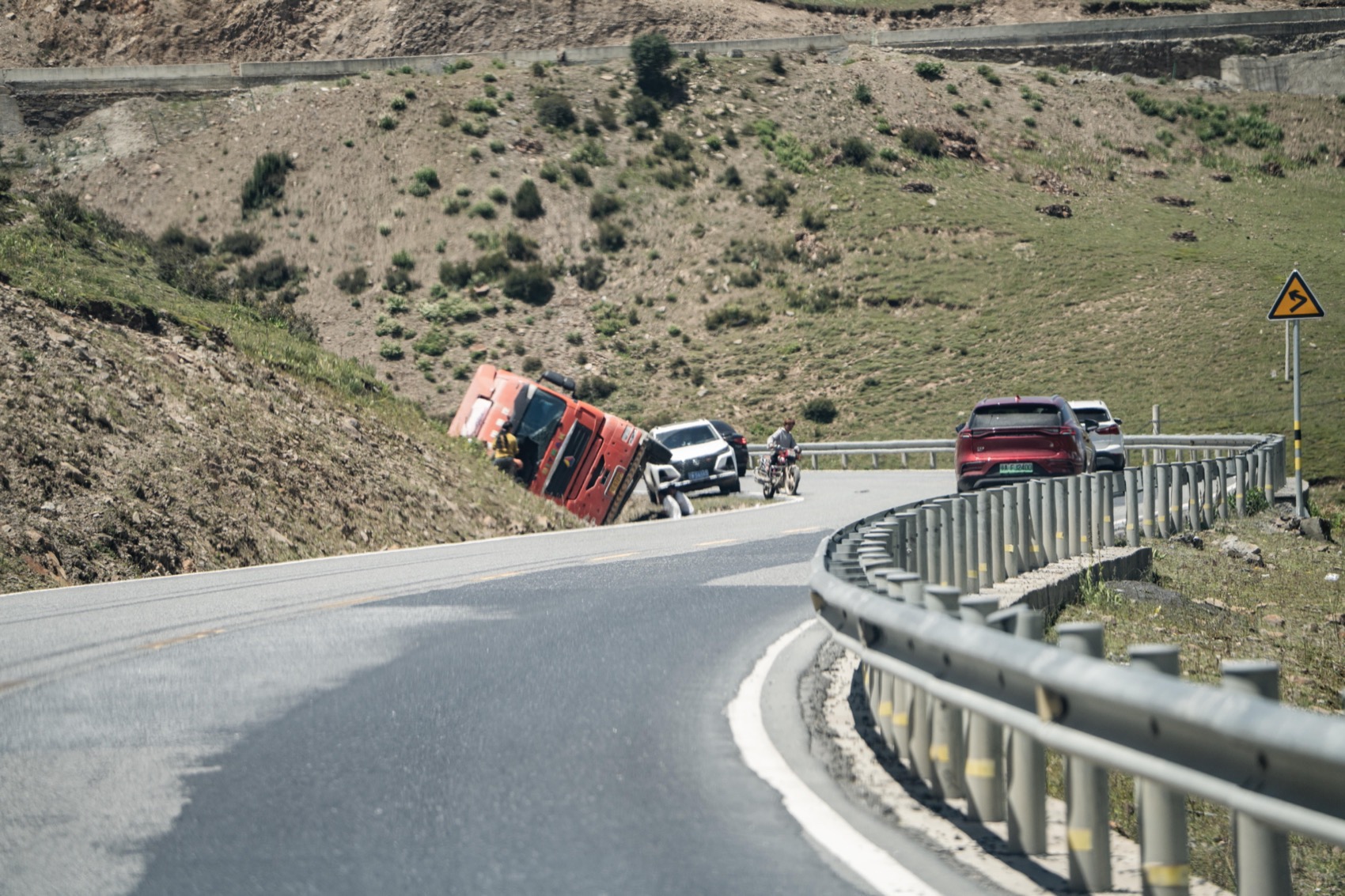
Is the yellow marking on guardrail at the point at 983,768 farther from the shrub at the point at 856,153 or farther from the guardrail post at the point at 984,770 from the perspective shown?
the shrub at the point at 856,153

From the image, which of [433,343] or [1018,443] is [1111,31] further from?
[1018,443]

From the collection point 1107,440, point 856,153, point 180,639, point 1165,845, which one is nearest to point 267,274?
point 856,153

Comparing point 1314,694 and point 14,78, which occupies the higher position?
point 14,78

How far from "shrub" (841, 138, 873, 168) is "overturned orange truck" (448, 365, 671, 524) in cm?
5433

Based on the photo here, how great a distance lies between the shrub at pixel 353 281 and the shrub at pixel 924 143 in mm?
29108

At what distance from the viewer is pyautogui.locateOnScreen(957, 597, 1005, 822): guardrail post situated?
18.4 ft

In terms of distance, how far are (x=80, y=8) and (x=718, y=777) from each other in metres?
92.4

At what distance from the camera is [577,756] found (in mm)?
6730

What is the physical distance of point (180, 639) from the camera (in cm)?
1037

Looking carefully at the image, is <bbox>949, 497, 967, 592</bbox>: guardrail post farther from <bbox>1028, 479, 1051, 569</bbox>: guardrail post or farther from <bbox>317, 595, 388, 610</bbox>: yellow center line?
<bbox>317, 595, 388, 610</bbox>: yellow center line

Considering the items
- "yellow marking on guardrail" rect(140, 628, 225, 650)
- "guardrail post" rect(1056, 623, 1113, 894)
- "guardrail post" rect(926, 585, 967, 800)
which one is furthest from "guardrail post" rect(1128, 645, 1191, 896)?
"yellow marking on guardrail" rect(140, 628, 225, 650)

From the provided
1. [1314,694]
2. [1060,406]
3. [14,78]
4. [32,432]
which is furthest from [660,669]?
[14,78]

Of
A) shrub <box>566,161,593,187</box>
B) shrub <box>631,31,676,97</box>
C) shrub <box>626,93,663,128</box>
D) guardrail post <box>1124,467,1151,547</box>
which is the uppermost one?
shrub <box>631,31,676,97</box>

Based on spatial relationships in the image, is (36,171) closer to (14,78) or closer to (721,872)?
(14,78)
